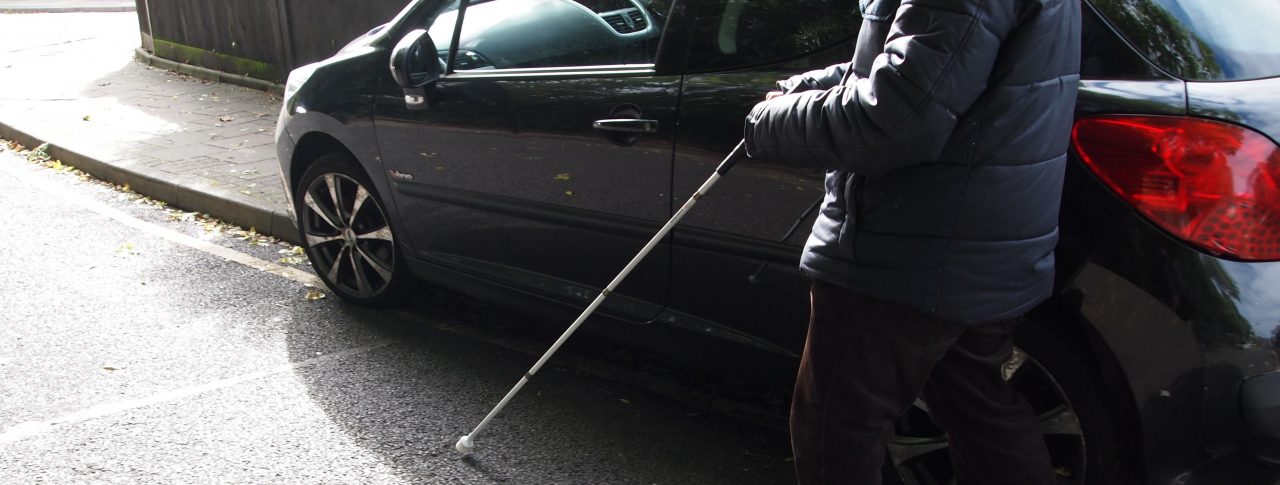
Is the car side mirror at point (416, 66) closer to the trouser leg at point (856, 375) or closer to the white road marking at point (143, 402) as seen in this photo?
the white road marking at point (143, 402)

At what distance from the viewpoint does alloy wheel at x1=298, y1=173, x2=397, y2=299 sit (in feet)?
14.8

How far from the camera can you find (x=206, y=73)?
460 inches

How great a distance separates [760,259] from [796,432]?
2.36 feet

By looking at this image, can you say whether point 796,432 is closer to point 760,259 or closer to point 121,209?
point 760,259

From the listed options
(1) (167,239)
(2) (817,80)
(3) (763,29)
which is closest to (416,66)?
(3) (763,29)

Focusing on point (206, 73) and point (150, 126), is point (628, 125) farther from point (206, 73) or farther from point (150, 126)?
point (206, 73)

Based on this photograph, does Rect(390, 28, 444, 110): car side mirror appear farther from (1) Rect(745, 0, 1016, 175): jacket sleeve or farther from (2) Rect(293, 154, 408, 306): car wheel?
(1) Rect(745, 0, 1016, 175): jacket sleeve

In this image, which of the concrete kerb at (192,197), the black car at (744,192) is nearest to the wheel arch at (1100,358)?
the black car at (744,192)

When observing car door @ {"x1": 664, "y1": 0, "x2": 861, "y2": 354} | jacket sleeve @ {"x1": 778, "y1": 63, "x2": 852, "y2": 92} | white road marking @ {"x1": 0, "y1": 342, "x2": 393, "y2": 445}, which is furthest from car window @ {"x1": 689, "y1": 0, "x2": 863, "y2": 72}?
white road marking @ {"x1": 0, "y1": 342, "x2": 393, "y2": 445}

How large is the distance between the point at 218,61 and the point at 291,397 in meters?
8.67

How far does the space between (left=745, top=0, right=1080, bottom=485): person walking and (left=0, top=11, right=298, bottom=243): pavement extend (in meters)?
4.43

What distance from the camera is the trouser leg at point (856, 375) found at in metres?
2.16

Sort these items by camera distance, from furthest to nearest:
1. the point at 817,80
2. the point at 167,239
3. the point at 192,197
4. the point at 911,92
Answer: the point at 192,197 → the point at 167,239 → the point at 817,80 → the point at 911,92

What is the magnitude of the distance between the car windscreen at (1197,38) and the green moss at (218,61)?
9.33 m
